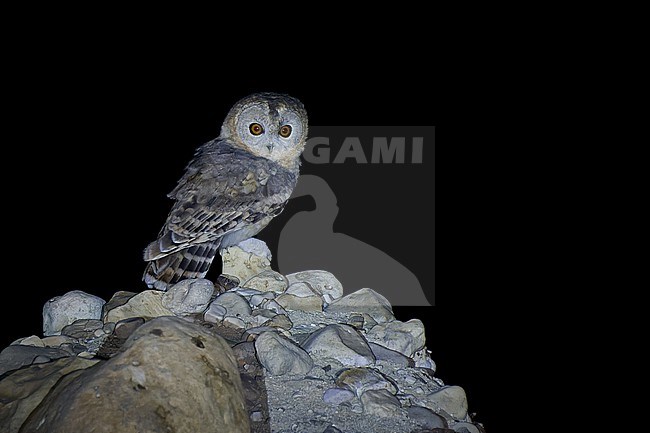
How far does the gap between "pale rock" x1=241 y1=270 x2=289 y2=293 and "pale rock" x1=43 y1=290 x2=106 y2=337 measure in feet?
2.76

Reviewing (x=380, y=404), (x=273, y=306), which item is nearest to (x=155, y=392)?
(x=380, y=404)

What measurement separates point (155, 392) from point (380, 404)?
955 millimetres

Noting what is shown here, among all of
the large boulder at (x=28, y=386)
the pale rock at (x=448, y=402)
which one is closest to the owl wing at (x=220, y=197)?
the large boulder at (x=28, y=386)

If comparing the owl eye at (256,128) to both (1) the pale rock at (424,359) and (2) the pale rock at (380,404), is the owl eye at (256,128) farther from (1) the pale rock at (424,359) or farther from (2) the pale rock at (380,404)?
(2) the pale rock at (380,404)

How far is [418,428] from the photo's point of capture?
8.70 feet

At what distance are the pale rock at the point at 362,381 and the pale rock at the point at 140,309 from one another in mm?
1020

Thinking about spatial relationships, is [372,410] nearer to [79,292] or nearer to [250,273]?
[250,273]

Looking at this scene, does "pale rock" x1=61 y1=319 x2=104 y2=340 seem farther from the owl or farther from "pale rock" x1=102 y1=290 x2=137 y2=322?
the owl

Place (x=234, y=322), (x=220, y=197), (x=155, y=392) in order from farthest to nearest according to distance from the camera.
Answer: (x=220, y=197)
(x=234, y=322)
(x=155, y=392)

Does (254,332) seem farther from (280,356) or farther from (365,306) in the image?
(365,306)

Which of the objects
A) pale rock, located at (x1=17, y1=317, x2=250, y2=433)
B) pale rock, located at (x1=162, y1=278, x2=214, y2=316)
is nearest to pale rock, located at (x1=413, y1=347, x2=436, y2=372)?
pale rock, located at (x1=162, y1=278, x2=214, y2=316)

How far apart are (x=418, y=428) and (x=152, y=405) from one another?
1.09 meters

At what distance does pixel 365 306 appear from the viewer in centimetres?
367

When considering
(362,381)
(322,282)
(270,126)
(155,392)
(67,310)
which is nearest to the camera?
(155,392)
